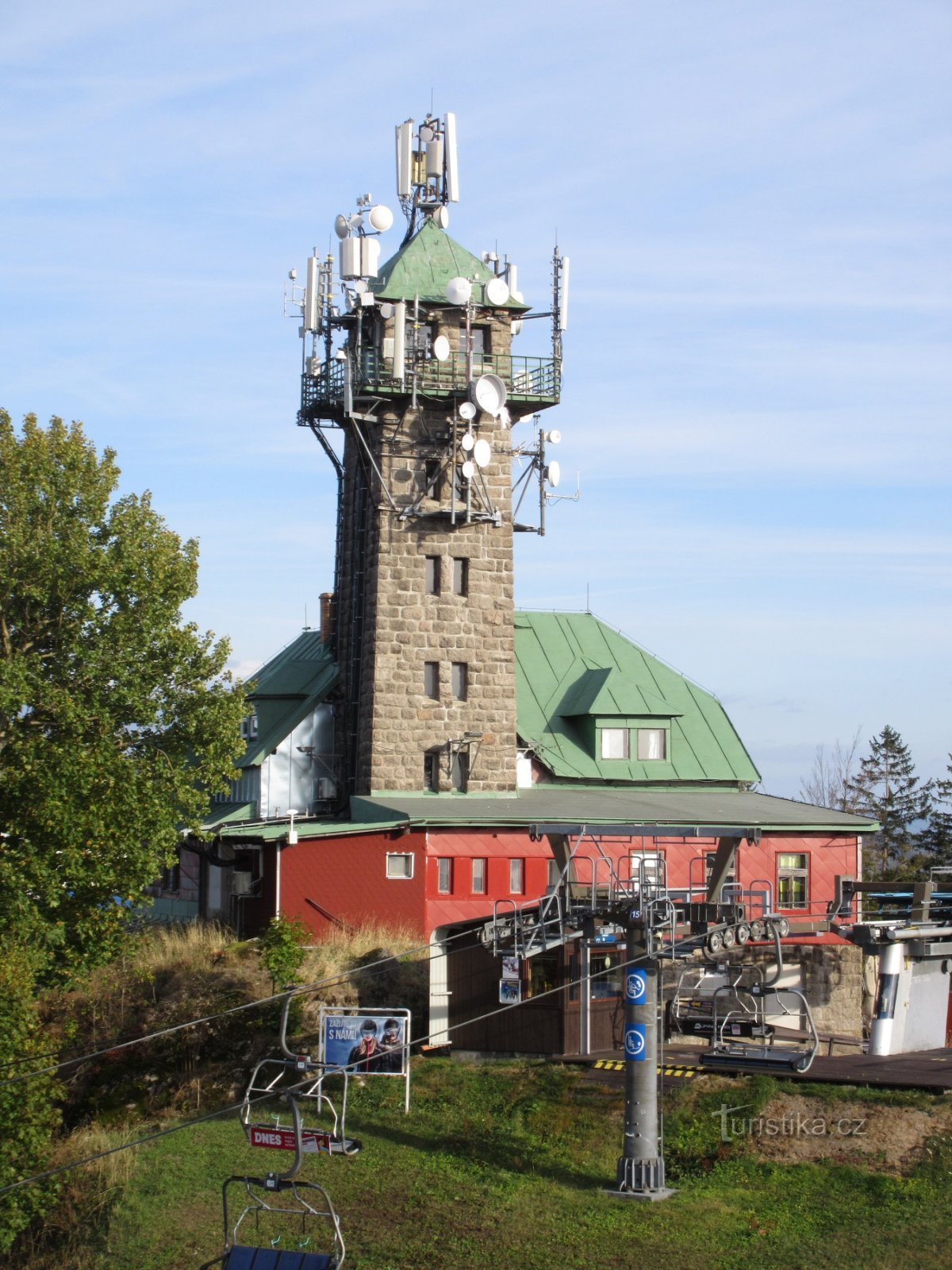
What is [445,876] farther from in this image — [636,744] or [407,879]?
[636,744]

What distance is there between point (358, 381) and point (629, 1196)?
75.6 feet

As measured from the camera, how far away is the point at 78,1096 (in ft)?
109

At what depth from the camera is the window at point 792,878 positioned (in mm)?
43000

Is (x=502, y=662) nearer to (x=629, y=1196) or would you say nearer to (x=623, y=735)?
(x=623, y=735)

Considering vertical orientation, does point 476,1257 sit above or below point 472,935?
below

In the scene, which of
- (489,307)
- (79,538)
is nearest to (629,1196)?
(79,538)

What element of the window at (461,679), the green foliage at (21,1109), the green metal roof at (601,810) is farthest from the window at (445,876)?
the green foliage at (21,1109)

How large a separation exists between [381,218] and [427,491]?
24.3ft

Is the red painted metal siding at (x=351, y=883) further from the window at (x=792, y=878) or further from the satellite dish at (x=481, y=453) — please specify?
the window at (x=792, y=878)

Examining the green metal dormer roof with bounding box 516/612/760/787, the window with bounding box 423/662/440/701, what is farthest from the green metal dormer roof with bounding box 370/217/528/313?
the green metal dormer roof with bounding box 516/612/760/787

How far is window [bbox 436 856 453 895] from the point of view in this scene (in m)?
39.1

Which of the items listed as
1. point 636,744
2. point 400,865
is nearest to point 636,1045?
point 400,865

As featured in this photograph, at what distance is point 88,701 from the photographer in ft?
112

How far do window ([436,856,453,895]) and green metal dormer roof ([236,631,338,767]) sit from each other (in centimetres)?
602
